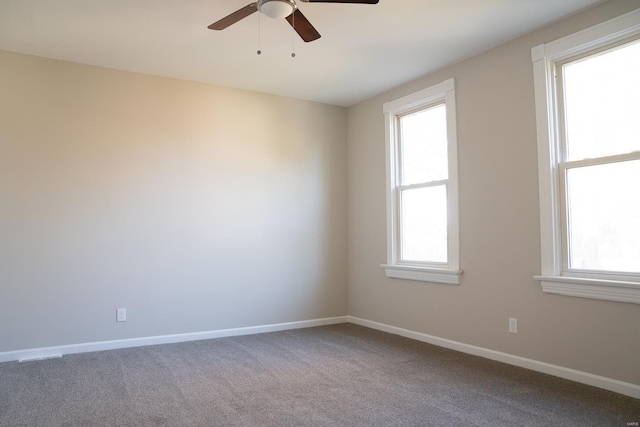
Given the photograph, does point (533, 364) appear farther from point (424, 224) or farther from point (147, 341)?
point (147, 341)

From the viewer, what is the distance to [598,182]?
3.18 meters

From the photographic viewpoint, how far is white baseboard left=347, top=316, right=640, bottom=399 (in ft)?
9.62

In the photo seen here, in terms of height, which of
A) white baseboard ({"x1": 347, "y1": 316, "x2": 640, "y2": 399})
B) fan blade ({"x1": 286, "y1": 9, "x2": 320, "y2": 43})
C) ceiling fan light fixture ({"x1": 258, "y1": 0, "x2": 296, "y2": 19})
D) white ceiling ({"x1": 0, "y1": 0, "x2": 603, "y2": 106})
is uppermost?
white ceiling ({"x1": 0, "y1": 0, "x2": 603, "y2": 106})

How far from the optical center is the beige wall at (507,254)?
3.08m

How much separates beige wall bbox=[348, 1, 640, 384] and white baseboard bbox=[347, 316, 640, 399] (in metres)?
0.04

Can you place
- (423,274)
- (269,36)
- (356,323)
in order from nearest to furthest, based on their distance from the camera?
1. (269,36)
2. (423,274)
3. (356,323)

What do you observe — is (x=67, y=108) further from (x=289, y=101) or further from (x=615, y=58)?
(x=615, y=58)

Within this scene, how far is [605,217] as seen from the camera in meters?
3.14

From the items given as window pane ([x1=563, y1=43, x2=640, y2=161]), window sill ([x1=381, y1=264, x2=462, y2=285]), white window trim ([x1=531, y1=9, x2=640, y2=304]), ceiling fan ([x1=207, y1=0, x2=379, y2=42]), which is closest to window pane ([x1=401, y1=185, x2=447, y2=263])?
window sill ([x1=381, y1=264, x2=462, y2=285])

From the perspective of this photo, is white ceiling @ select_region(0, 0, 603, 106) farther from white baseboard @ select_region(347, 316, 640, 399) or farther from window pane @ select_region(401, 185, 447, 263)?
white baseboard @ select_region(347, 316, 640, 399)

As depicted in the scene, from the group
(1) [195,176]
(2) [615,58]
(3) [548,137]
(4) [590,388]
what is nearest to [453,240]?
(3) [548,137]

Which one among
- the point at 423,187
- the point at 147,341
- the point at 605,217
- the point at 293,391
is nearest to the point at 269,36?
the point at 423,187

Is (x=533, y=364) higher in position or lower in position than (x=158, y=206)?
lower

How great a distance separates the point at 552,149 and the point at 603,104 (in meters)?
0.45
